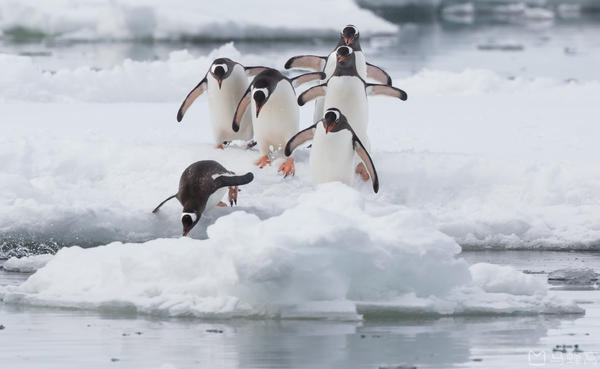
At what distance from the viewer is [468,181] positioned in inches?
304

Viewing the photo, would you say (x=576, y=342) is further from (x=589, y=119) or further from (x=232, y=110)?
(x=589, y=119)

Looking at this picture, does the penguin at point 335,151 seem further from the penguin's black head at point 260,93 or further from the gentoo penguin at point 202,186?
the gentoo penguin at point 202,186

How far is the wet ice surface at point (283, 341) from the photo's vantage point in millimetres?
4461

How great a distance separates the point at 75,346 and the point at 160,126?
5471mm

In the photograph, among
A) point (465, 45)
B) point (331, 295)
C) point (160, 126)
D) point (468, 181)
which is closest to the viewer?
point (331, 295)

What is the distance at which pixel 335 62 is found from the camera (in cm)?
804

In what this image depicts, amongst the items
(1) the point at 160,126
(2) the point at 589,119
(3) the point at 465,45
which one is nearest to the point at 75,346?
(1) the point at 160,126

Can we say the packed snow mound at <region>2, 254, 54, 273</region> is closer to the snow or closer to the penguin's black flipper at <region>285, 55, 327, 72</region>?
the snow

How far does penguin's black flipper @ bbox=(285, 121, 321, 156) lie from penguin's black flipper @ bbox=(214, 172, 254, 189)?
63cm

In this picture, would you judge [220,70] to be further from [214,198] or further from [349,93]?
[214,198]

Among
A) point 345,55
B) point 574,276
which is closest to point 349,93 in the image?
point 345,55

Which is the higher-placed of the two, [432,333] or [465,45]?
[432,333]

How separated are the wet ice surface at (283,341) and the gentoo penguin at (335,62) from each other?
10.8 feet

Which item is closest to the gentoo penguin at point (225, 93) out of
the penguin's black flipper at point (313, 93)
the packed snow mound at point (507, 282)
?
the penguin's black flipper at point (313, 93)
